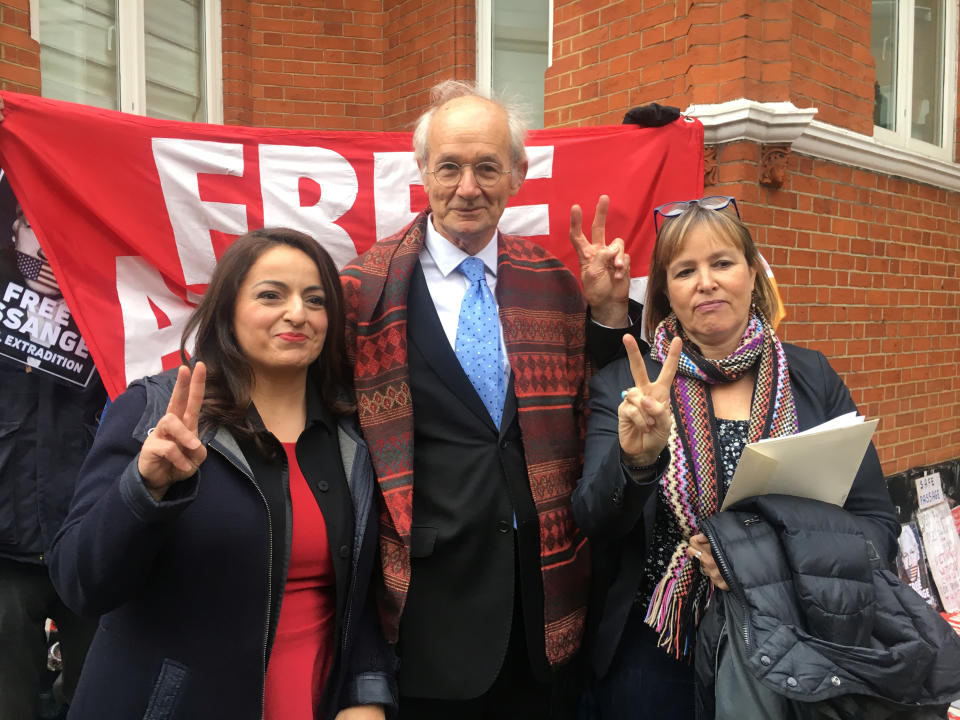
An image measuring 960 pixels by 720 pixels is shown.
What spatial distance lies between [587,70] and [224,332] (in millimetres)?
2957

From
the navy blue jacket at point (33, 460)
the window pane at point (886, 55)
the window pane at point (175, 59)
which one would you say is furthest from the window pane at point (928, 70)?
the navy blue jacket at point (33, 460)

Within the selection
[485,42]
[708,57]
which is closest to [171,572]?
[708,57]

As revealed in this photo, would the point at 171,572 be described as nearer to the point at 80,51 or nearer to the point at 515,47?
the point at 80,51

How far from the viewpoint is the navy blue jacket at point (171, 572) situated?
147 centimetres

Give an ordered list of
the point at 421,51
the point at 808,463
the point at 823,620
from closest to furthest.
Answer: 1. the point at 823,620
2. the point at 808,463
3. the point at 421,51

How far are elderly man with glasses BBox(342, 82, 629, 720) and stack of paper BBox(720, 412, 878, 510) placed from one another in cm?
55

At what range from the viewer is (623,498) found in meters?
1.80

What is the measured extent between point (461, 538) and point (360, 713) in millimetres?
493

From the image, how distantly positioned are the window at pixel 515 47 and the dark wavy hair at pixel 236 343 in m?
3.55

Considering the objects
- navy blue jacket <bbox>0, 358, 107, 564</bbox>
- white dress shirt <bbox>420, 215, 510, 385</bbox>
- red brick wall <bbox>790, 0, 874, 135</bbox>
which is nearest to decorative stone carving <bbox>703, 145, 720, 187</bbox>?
red brick wall <bbox>790, 0, 874, 135</bbox>

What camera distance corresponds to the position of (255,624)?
1.61 meters

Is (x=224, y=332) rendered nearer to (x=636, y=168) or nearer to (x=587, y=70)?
(x=636, y=168)

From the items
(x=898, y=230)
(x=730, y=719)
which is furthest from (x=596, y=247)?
(x=898, y=230)

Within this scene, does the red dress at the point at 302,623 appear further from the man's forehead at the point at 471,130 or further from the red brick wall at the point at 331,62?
the red brick wall at the point at 331,62
